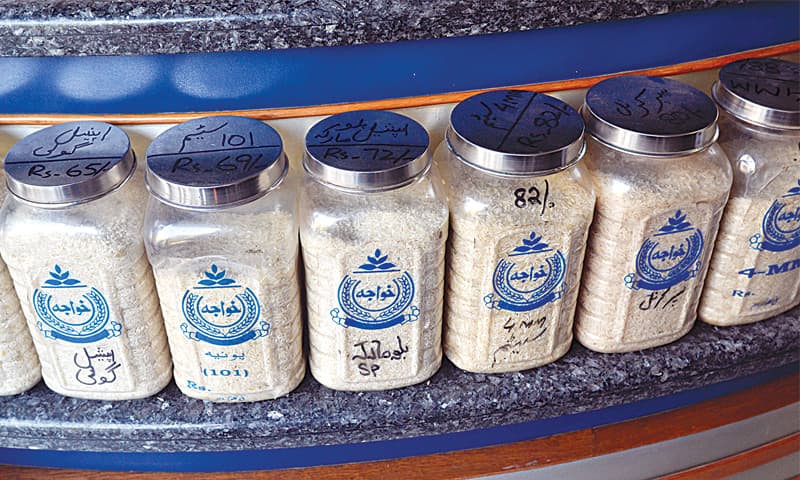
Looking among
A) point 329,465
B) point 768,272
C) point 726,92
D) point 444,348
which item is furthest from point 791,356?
point 329,465

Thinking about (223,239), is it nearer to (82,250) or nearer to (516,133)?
(82,250)

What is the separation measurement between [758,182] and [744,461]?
55 centimetres

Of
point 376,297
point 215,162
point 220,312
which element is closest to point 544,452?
point 376,297

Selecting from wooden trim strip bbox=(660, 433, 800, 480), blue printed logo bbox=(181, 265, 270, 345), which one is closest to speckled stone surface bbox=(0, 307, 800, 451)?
blue printed logo bbox=(181, 265, 270, 345)

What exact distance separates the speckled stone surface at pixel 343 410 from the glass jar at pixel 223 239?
0.10 m

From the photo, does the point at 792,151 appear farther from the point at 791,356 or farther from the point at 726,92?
the point at 791,356

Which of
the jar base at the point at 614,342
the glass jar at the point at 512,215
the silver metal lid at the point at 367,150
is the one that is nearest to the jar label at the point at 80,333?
the silver metal lid at the point at 367,150

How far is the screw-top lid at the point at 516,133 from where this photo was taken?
3.02 feet

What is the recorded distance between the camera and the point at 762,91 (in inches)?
42.5

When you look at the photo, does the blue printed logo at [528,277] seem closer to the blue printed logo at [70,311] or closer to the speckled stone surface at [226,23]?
the speckled stone surface at [226,23]

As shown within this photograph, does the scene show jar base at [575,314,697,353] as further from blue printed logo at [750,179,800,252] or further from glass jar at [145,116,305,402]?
glass jar at [145,116,305,402]

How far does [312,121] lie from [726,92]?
23.4 inches

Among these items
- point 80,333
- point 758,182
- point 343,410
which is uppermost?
point 758,182

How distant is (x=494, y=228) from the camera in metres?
0.95
